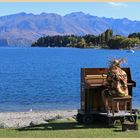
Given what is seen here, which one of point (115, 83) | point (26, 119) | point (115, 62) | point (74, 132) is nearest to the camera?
point (74, 132)

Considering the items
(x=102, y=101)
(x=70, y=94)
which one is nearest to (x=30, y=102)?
(x=70, y=94)

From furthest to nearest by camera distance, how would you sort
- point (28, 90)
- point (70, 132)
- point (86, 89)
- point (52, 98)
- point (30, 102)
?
1. point (28, 90)
2. point (52, 98)
3. point (30, 102)
4. point (86, 89)
5. point (70, 132)

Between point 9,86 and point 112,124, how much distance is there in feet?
139

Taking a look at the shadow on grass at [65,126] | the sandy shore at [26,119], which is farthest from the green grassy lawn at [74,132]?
the sandy shore at [26,119]

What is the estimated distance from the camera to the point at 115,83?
16.6m

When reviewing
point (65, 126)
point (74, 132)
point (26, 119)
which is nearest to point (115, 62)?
point (65, 126)

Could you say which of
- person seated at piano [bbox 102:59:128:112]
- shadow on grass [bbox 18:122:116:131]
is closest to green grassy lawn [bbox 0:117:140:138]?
shadow on grass [bbox 18:122:116:131]

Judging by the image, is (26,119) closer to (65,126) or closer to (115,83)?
(65,126)

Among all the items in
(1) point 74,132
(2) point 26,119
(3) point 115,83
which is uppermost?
(3) point 115,83

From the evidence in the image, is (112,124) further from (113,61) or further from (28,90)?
(28,90)

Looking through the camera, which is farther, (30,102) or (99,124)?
(30,102)

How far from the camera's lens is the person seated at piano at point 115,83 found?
16547 mm

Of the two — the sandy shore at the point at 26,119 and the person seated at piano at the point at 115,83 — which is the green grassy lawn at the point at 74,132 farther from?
the sandy shore at the point at 26,119

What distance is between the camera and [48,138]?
1309cm
